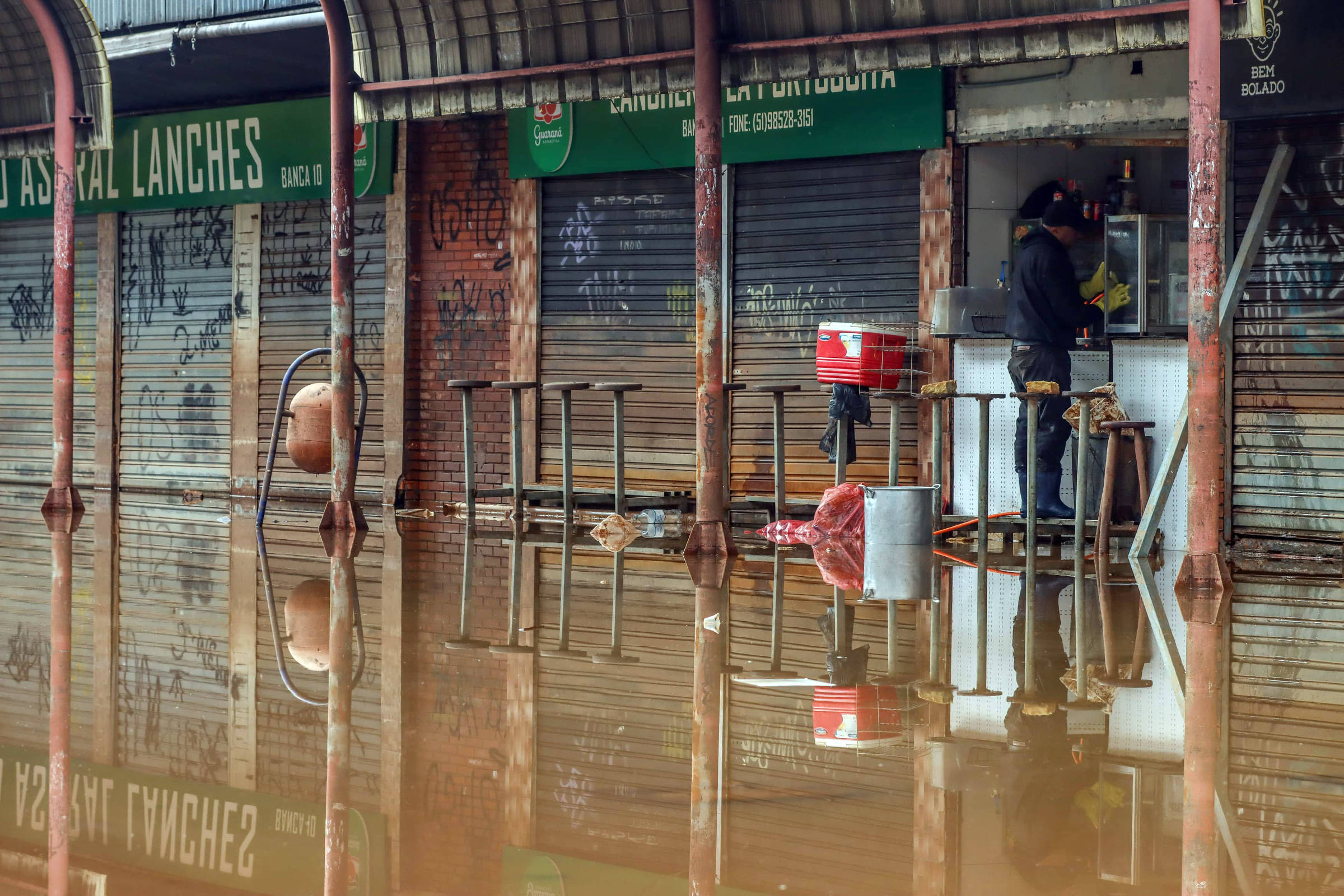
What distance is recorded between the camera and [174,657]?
18.3 feet

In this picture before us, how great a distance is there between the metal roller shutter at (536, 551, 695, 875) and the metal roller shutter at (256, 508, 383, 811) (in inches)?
19.4

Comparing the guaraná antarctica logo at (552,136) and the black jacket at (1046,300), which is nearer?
the black jacket at (1046,300)

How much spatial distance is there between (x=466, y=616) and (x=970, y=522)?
16.6 feet

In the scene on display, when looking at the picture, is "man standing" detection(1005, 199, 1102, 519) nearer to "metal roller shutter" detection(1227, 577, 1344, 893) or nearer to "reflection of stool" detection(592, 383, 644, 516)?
"reflection of stool" detection(592, 383, 644, 516)

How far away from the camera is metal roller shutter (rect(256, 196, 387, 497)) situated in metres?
13.6

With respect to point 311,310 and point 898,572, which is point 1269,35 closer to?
point 898,572

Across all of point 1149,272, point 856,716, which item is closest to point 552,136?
point 1149,272

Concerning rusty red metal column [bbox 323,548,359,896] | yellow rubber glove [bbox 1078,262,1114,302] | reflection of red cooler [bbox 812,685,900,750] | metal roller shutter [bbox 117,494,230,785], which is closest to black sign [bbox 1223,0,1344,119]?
yellow rubber glove [bbox 1078,262,1114,302]

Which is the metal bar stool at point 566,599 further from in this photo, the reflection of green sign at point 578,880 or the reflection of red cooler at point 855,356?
the reflection of green sign at point 578,880

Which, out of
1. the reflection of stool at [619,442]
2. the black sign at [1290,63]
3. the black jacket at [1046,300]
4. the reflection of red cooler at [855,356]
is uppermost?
the black sign at [1290,63]

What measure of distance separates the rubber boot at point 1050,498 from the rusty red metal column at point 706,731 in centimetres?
347

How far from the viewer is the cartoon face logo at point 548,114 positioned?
12.5 metres

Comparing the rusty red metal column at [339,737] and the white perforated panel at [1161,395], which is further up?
the white perforated panel at [1161,395]

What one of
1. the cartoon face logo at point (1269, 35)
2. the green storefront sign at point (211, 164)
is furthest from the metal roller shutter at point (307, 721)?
the green storefront sign at point (211, 164)
